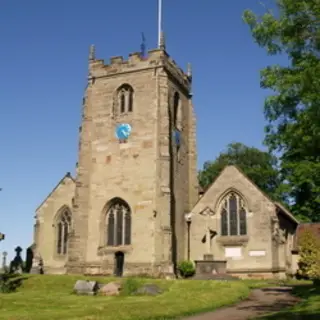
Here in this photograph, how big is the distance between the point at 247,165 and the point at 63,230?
85.0 feet

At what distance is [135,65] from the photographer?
3778 centimetres

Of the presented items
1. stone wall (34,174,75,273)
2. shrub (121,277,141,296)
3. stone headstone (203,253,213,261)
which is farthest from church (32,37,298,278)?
shrub (121,277,141,296)

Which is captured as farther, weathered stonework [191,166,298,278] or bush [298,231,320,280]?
weathered stonework [191,166,298,278]

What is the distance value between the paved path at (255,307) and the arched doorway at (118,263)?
15730 mm

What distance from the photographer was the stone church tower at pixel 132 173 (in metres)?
34.0

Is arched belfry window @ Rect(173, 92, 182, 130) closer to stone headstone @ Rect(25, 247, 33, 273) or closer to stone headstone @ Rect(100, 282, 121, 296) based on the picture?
stone headstone @ Rect(25, 247, 33, 273)

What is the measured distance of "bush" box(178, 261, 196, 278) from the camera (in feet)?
111

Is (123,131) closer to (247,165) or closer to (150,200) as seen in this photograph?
(150,200)

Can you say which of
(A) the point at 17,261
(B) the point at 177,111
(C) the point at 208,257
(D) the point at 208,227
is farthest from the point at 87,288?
Answer: (B) the point at 177,111

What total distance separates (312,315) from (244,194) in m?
22.7

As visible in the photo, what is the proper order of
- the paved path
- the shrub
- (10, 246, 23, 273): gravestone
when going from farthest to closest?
(10, 246, 23, 273): gravestone, the shrub, the paved path

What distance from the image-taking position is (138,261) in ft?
111

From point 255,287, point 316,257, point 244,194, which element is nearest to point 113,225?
point 244,194

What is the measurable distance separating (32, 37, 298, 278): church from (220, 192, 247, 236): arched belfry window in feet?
0.24
